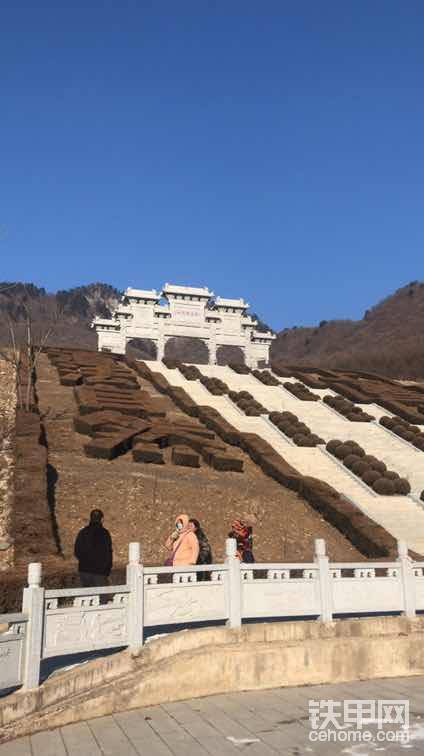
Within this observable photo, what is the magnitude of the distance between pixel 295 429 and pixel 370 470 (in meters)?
6.18

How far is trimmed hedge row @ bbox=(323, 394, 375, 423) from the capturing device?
32.7 meters

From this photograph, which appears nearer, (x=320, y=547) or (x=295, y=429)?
(x=320, y=547)

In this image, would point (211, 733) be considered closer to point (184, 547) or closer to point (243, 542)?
point (184, 547)

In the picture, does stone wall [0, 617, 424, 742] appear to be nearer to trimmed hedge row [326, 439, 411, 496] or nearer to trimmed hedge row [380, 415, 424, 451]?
trimmed hedge row [326, 439, 411, 496]

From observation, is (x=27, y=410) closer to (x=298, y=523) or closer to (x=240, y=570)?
(x=298, y=523)

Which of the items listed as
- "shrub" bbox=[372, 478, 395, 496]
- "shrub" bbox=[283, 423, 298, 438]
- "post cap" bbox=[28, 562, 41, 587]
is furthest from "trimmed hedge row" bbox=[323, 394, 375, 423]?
"post cap" bbox=[28, 562, 41, 587]

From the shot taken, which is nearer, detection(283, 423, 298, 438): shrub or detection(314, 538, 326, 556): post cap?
detection(314, 538, 326, 556): post cap

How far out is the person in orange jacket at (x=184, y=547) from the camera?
30.4 ft

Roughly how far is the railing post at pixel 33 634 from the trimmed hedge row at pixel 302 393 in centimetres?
3123

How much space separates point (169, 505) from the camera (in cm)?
1680

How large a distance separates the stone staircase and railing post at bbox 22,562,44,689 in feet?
38.6

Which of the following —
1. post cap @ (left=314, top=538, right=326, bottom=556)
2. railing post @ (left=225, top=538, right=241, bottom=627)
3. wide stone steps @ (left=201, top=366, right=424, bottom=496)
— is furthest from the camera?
wide stone steps @ (left=201, top=366, right=424, bottom=496)

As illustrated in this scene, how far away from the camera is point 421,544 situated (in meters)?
16.5

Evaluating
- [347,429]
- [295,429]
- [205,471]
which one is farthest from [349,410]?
[205,471]
